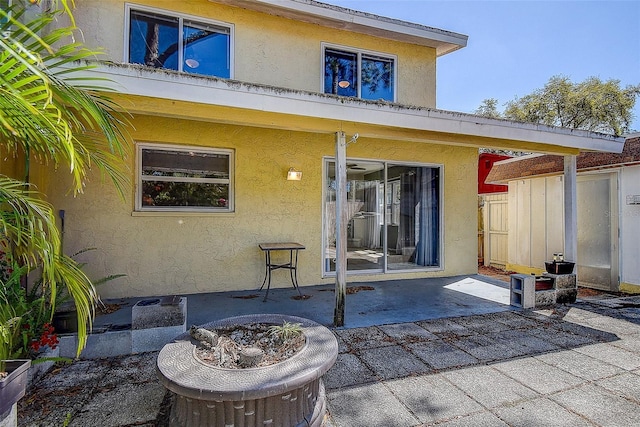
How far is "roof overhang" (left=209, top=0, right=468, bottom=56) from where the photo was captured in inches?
238

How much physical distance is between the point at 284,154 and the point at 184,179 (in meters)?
1.85

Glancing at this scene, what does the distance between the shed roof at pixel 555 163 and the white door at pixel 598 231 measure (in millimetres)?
343

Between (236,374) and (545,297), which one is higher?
(236,374)

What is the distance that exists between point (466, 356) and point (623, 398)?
1243mm

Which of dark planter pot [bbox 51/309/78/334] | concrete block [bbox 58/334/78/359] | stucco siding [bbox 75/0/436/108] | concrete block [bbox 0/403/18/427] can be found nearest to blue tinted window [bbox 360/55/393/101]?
stucco siding [bbox 75/0/436/108]

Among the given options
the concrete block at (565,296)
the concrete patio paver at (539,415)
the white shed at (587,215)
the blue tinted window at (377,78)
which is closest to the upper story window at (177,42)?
the blue tinted window at (377,78)

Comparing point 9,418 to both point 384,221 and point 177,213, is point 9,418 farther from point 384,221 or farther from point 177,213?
point 384,221

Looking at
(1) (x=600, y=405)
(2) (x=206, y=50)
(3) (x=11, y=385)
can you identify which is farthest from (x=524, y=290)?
(2) (x=206, y=50)

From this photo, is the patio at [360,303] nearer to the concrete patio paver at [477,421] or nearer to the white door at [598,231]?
the concrete patio paver at [477,421]

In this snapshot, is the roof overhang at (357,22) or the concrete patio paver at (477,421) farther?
the roof overhang at (357,22)

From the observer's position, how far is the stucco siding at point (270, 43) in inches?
210

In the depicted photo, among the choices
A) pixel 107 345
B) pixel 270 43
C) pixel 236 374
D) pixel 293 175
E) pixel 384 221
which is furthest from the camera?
pixel 384 221

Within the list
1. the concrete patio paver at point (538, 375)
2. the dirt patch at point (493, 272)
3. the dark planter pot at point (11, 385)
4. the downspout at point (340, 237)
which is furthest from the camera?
the dirt patch at point (493, 272)

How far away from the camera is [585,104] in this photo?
14.8 m
